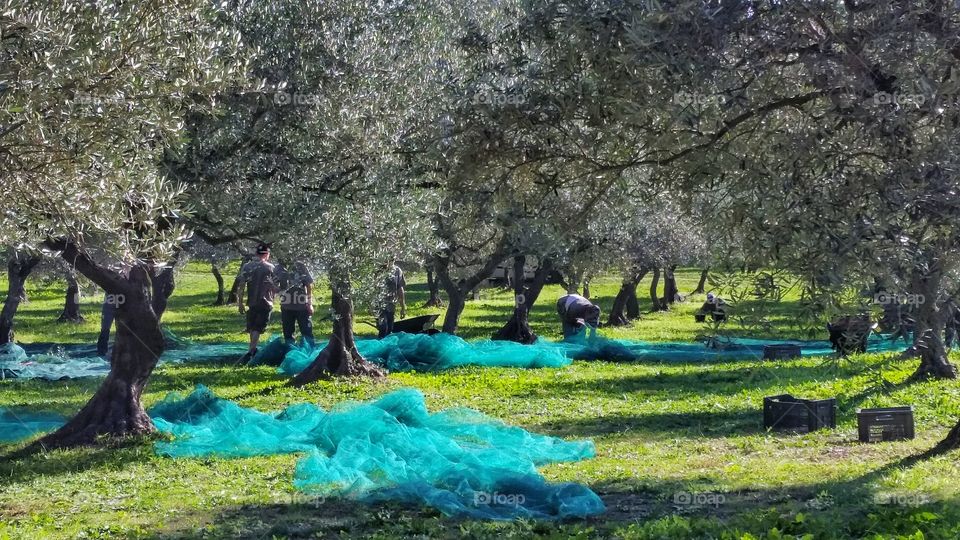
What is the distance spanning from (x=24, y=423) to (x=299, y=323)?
25.4 ft

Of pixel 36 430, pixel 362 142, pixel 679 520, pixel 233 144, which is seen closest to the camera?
pixel 679 520

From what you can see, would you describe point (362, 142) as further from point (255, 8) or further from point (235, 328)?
point (235, 328)

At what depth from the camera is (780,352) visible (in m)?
21.4

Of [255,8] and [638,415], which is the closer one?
[255,8]

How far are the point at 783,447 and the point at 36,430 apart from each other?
8.50m

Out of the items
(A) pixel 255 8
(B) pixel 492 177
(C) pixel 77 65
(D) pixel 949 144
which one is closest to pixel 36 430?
(A) pixel 255 8

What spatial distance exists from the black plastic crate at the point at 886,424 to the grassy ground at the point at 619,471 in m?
0.17

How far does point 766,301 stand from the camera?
8.01 m

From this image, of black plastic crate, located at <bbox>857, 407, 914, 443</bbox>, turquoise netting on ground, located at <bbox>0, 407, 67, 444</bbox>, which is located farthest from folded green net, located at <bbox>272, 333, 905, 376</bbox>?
black plastic crate, located at <bbox>857, 407, 914, 443</bbox>

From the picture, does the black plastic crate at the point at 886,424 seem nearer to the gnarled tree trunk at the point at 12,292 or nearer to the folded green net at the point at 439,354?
the folded green net at the point at 439,354

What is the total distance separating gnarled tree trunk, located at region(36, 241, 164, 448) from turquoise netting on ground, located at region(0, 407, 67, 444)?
0.91m

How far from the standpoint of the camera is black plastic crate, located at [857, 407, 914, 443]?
11867 mm

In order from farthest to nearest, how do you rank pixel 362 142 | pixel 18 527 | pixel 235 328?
pixel 235 328 → pixel 362 142 → pixel 18 527

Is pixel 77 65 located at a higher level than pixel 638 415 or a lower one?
higher
